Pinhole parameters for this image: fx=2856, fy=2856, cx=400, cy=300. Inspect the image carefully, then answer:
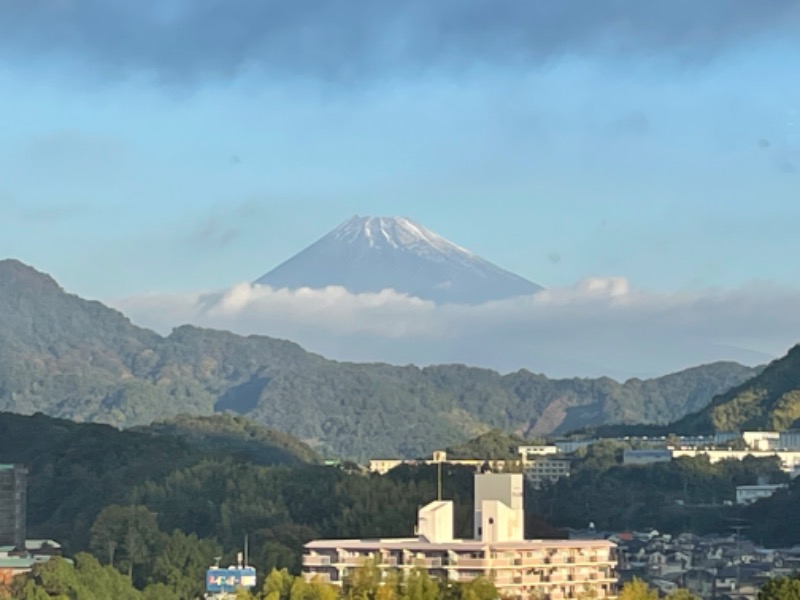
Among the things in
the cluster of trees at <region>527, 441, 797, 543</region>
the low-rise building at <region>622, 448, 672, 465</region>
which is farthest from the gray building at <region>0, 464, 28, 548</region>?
the low-rise building at <region>622, 448, 672, 465</region>

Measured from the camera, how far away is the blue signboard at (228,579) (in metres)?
87.1

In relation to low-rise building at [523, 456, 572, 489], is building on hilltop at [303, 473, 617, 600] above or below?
below

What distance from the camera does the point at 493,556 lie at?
275 feet

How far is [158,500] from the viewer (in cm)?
13075

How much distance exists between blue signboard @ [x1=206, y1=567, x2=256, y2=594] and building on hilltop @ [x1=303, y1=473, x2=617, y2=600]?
190 centimetres

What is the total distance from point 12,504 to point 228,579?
57130 millimetres

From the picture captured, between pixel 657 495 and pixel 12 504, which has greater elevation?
pixel 657 495

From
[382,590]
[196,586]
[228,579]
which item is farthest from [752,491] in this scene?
[382,590]

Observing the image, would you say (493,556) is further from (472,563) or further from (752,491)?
(752,491)

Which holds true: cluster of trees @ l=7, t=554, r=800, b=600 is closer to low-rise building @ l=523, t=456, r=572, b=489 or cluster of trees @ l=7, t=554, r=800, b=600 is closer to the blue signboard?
the blue signboard

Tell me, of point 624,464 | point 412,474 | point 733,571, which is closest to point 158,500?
point 412,474

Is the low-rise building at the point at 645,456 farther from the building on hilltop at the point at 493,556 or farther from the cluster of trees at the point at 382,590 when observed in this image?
the cluster of trees at the point at 382,590

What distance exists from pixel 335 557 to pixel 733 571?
38985 millimetres

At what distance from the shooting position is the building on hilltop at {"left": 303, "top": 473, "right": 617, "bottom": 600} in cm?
8350
